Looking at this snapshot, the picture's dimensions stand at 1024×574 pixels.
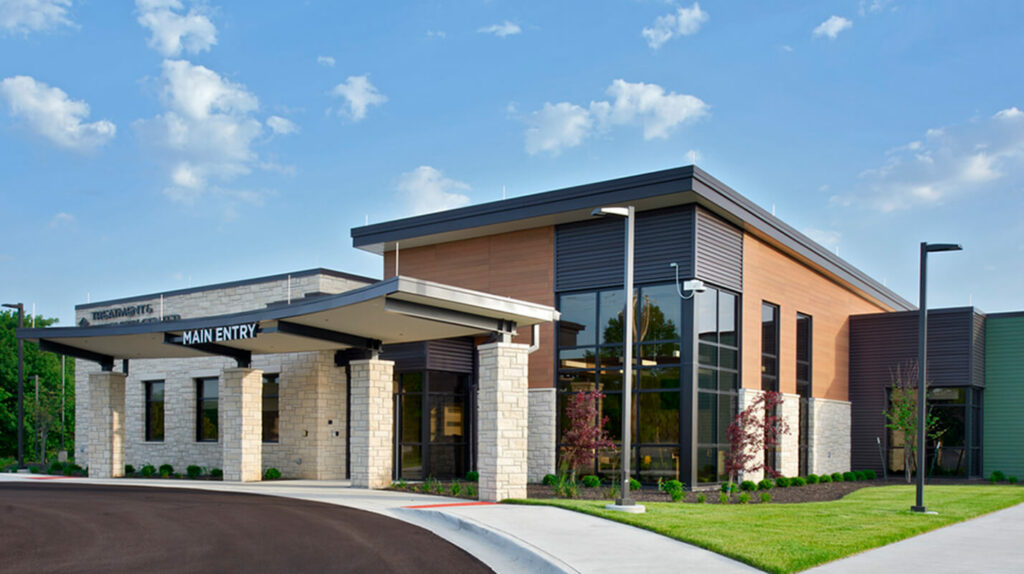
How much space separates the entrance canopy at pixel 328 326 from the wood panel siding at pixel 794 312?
7231 millimetres

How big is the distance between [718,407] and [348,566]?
14.9 m

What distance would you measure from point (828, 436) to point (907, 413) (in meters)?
2.69

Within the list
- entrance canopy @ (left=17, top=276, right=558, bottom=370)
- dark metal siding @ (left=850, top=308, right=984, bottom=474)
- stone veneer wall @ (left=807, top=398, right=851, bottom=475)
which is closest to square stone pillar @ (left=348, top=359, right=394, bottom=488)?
entrance canopy @ (left=17, top=276, right=558, bottom=370)

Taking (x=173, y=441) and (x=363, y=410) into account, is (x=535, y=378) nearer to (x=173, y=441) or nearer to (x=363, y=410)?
(x=363, y=410)

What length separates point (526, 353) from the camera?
773 inches

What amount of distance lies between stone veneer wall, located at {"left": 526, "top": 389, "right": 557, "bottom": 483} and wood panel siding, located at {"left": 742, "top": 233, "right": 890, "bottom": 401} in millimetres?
5532

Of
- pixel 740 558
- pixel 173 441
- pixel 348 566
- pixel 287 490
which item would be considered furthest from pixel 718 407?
pixel 173 441

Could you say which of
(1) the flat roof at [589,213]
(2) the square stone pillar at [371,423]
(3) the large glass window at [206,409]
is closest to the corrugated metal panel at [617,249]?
(1) the flat roof at [589,213]

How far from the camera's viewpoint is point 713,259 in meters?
23.2

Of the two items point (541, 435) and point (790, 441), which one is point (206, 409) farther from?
point (790, 441)

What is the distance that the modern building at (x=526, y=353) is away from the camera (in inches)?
838

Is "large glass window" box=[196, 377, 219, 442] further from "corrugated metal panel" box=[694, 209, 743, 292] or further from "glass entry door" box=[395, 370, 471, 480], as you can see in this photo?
"corrugated metal panel" box=[694, 209, 743, 292]

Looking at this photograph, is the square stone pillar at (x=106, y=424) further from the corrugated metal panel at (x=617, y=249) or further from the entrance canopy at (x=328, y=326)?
the corrugated metal panel at (x=617, y=249)

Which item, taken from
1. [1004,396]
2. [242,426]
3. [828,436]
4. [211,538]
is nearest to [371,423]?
[242,426]
